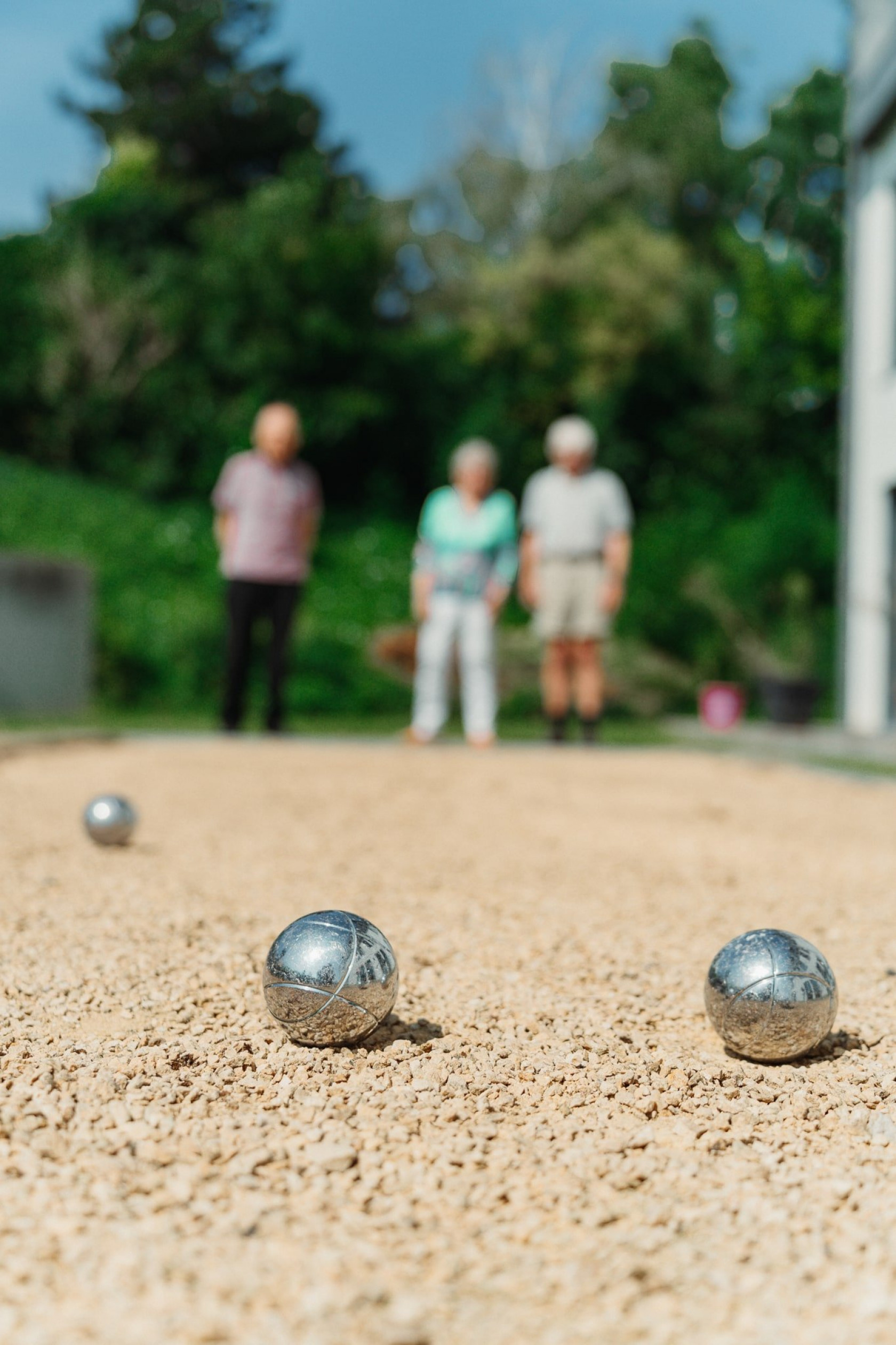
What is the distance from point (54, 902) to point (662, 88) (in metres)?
22.5

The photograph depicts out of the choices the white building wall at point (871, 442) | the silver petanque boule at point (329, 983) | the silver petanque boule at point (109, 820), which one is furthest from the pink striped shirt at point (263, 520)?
the silver petanque boule at point (329, 983)

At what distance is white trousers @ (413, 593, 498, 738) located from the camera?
24.1ft

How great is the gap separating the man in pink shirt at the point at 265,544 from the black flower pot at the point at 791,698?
421 cm

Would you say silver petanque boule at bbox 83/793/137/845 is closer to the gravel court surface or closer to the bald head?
the gravel court surface

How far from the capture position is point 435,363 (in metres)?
Result: 18.2

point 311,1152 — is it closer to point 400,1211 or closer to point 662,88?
point 400,1211

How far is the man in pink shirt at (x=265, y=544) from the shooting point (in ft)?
24.6

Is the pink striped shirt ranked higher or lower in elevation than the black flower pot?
higher

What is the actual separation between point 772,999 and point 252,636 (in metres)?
5.95

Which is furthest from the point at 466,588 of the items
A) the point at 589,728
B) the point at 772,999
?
the point at 772,999

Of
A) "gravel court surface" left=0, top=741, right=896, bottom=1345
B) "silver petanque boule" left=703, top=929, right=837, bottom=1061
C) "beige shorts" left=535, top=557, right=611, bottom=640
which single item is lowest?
"gravel court surface" left=0, top=741, right=896, bottom=1345

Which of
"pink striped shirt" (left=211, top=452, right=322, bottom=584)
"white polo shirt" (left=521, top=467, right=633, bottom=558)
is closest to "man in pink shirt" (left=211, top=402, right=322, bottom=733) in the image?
"pink striped shirt" (left=211, top=452, right=322, bottom=584)

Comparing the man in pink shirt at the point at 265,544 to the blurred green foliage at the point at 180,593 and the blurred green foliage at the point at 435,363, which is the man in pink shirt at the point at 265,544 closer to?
the blurred green foliage at the point at 180,593

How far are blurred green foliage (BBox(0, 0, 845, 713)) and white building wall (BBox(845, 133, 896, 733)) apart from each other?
2475 millimetres
